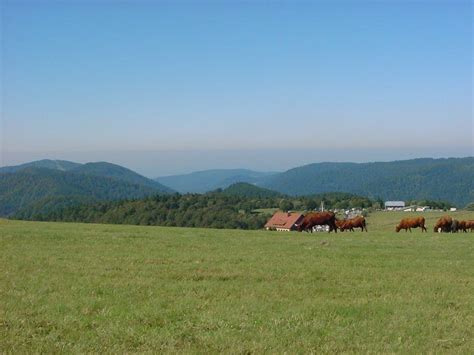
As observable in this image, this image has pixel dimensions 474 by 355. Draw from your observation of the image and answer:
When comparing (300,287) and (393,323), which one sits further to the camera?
(300,287)

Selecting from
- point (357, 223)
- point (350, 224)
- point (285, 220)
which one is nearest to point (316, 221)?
point (350, 224)

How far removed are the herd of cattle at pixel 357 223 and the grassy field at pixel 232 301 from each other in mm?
17991

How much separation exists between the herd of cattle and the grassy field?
17991 mm

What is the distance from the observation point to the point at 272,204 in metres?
169

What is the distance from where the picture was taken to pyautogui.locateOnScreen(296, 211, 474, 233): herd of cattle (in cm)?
4069

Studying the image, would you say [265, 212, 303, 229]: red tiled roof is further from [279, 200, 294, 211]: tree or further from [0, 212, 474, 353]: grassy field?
[279, 200, 294, 211]: tree

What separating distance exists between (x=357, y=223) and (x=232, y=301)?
3346 centimetres

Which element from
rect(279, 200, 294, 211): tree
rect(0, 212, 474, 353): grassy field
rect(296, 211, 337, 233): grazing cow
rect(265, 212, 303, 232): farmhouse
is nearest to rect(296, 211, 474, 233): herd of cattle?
rect(296, 211, 337, 233): grazing cow

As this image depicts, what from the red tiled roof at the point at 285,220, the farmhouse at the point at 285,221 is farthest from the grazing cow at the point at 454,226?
the red tiled roof at the point at 285,220

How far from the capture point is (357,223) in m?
44.8

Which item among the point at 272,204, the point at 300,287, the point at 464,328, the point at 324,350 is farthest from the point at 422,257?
the point at 272,204

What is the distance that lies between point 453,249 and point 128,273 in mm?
15083

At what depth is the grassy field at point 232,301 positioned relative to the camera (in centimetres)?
977

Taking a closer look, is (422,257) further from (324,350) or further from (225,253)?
(324,350)
